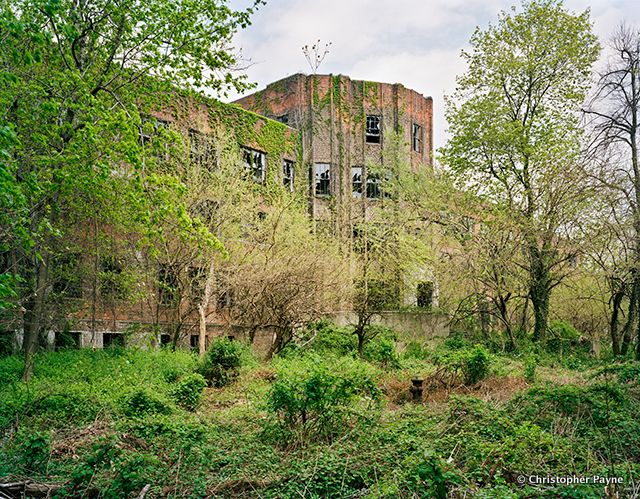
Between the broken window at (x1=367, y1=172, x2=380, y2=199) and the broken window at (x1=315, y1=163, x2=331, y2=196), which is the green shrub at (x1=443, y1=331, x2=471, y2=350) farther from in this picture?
the broken window at (x1=315, y1=163, x2=331, y2=196)

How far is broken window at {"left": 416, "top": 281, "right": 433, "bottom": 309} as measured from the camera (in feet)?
76.3

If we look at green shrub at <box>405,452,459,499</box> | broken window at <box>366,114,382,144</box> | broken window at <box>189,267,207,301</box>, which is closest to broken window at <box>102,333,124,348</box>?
broken window at <box>189,267,207,301</box>

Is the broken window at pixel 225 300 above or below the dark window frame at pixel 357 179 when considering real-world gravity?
below

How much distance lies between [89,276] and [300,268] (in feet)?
21.0

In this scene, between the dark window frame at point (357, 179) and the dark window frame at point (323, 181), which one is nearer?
the dark window frame at point (323, 181)

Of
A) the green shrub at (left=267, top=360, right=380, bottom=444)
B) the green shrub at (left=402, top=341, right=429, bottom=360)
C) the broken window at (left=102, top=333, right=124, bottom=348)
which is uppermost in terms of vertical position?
the green shrub at (left=267, top=360, right=380, bottom=444)

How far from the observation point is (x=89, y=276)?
52.5ft

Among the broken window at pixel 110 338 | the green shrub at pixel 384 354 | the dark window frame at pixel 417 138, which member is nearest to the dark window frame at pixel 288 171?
the dark window frame at pixel 417 138

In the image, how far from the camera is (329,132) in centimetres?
3000

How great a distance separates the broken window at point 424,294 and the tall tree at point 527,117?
182 inches

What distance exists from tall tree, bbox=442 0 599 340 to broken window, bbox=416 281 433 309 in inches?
182

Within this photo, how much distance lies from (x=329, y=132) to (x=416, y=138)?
609 centimetres

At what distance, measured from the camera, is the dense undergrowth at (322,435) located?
19.2 feet

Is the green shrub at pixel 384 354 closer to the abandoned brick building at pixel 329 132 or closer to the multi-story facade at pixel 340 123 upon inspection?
the abandoned brick building at pixel 329 132
